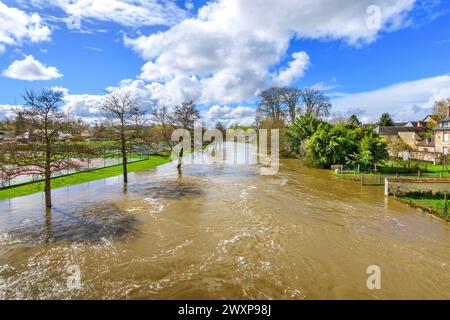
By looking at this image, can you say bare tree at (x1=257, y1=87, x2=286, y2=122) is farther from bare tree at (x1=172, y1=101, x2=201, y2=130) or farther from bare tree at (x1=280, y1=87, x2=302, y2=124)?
A: bare tree at (x1=172, y1=101, x2=201, y2=130)

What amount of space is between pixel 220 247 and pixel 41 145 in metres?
9.96

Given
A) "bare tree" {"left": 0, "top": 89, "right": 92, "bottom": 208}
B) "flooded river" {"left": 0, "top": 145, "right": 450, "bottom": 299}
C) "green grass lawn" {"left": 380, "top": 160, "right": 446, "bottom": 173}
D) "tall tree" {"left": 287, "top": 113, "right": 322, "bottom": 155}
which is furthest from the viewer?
"tall tree" {"left": 287, "top": 113, "right": 322, "bottom": 155}

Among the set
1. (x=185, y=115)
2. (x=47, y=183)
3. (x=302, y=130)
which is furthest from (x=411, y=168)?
(x=47, y=183)

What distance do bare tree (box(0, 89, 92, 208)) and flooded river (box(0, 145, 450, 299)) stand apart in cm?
Result: 237

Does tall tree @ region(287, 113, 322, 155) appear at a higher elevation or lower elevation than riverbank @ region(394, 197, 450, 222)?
higher

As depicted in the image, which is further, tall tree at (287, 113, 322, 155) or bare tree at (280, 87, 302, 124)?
bare tree at (280, 87, 302, 124)

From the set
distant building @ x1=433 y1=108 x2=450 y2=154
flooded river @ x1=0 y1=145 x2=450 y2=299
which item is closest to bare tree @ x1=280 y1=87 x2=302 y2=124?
distant building @ x1=433 y1=108 x2=450 y2=154

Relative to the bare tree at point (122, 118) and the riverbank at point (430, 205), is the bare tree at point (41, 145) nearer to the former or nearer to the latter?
the bare tree at point (122, 118)

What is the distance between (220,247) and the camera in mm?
9047

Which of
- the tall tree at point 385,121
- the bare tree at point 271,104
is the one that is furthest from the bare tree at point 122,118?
the tall tree at point 385,121

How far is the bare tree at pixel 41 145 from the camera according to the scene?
1167 cm

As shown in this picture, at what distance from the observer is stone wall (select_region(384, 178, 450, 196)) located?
1562 cm

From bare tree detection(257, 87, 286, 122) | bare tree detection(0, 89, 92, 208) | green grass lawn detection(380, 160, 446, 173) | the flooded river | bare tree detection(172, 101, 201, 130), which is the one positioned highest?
bare tree detection(257, 87, 286, 122)

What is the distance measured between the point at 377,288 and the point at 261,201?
847 centimetres
